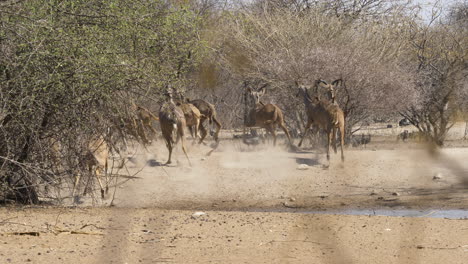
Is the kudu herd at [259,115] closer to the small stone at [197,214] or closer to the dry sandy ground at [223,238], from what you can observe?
Result: the small stone at [197,214]

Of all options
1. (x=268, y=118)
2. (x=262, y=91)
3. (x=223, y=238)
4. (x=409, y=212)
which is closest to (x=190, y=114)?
(x=268, y=118)

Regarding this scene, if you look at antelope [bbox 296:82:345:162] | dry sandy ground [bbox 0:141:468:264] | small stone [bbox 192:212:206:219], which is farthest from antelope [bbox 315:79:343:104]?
small stone [bbox 192:212:206:219]

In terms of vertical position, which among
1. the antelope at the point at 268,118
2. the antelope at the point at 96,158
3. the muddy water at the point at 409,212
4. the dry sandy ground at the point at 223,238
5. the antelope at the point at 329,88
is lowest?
the muddy water at the point at 409,212

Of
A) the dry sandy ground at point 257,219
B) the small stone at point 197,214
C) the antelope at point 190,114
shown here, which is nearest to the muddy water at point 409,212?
the dry sandy ground at point 257,219

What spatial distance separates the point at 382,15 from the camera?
106 ft

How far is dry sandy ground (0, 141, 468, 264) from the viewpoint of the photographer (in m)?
9.57

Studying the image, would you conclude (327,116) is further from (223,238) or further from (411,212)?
(223,238)

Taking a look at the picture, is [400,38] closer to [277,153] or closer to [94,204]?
[277,153]

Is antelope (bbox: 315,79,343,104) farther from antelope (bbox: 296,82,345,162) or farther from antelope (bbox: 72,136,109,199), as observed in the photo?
antelope (bbox: 72,136,109,199)

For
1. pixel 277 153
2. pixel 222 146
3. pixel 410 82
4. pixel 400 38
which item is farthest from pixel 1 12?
pixel 400 38

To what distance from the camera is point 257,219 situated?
40.8ft

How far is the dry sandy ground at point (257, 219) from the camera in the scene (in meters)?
9.57

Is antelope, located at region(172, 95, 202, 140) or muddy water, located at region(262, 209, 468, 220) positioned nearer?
muddy water, located at region(262, 209, 468, 220)

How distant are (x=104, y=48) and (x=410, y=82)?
16.6m
